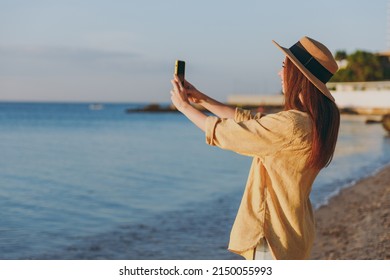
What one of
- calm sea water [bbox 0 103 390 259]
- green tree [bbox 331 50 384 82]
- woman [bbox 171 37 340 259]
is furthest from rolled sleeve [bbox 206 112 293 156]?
green tree [bbox 331 50 384 82]

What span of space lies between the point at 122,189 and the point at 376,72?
50650mm

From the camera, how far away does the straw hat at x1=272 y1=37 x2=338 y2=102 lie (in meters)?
2.36

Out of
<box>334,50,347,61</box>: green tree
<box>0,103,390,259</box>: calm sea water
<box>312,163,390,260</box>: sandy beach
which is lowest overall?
<box>0,103,390,259</box>: calm sea water

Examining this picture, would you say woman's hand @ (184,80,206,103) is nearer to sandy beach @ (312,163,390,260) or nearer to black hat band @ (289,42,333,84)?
black hat band @ (289,42,333,84)

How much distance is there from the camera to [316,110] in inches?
89.6

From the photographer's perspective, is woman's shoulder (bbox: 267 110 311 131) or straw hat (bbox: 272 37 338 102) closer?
woman's shoulder (bbox: 267 110 311 131)

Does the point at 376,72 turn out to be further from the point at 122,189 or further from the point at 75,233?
the point at 75,233

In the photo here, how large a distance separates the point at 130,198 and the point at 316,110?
11864 millimetres

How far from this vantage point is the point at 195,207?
12.6 metres

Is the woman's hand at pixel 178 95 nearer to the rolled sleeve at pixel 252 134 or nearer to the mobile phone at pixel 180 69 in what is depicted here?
the mobile phone at pixel 180 69

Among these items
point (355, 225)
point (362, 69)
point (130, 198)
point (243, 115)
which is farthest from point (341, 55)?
point (243, 115)

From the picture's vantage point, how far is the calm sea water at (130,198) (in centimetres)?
925

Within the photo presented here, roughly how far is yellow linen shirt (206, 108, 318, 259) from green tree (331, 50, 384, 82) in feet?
200

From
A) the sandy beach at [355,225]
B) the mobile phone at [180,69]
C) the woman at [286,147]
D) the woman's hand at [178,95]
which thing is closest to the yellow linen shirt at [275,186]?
the woman at [286,147]
